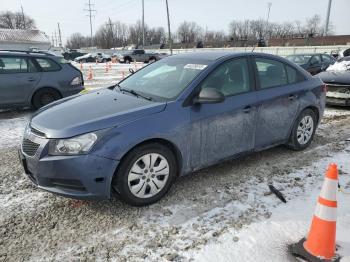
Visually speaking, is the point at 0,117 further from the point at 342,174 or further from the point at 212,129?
the point at 342,174

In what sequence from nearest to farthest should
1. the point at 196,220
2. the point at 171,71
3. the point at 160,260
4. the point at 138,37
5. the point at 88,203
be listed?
the point at 160,260 → the point at 196,220 → the point at 88,203 → the point at 171,71 → the point at 138,37

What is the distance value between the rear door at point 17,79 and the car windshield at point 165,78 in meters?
4.34

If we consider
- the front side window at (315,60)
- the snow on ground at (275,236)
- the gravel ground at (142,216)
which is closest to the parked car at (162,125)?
the gravel ground at (142,216)

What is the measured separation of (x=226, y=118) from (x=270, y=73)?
1.23 meters

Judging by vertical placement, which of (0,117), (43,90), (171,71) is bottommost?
(0,117)

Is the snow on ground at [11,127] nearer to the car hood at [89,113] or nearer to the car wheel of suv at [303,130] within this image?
the car hood at [89,113]

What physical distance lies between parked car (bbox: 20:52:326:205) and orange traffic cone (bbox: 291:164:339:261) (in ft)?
4.89

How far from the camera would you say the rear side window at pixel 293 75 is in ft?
16.8

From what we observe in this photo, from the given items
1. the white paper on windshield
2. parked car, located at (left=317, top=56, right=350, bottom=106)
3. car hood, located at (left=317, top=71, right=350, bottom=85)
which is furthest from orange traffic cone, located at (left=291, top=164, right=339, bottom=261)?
car hood, located at (left=317, top=71, right=350, bottom=85)

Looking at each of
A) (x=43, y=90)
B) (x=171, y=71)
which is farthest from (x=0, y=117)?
(x=171, y=71)

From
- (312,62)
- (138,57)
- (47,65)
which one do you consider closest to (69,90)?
(47,65)

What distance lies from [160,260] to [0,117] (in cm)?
671

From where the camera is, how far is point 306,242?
9.52ft

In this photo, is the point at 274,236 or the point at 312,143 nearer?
the point at 274,236
